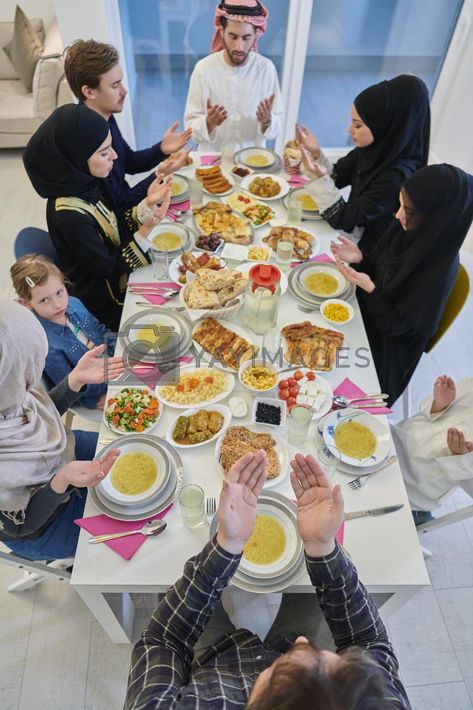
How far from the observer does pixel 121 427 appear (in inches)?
64.4

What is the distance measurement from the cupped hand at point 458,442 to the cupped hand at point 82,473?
3.70 ft

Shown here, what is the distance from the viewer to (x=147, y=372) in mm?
1811

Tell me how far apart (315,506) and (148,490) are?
1.73 feet

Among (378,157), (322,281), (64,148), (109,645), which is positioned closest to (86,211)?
(64,148)

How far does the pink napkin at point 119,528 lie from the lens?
1363mm

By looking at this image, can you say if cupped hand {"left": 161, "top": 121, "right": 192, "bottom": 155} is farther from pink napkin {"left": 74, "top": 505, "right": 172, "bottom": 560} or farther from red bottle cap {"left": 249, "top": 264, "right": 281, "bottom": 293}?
pink napkin {"left": 74, "top": 505, "right": 172, "bottom": 560}

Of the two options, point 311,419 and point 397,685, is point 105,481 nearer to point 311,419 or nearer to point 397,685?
point 311,419

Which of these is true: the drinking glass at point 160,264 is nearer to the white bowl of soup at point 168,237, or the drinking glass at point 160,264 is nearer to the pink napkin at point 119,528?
the white bowl of soup at point 168,237

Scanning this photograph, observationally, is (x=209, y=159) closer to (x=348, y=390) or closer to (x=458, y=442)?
(x=348, y=390)

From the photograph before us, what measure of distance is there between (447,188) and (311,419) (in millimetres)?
1042

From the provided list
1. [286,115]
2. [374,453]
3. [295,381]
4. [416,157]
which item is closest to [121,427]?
[295,381]

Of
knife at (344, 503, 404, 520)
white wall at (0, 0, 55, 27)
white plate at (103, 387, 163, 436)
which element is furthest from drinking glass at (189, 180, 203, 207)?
white wall at (0, 0, 55, 27)

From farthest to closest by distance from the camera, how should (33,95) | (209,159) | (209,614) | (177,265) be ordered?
(33,95), (209,159), (177,265), (209,614)

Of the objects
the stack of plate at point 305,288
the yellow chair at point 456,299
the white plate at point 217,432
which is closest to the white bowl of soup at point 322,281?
the stack of plate at point 305,288
